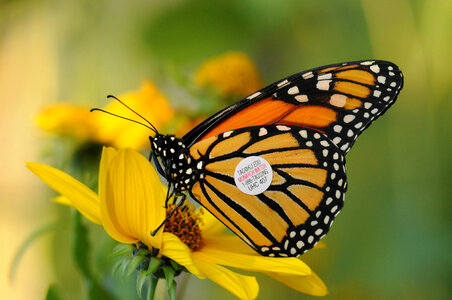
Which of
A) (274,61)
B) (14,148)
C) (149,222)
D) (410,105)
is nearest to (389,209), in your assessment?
(410,105)

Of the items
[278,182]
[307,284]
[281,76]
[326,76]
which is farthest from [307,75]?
[281,76]

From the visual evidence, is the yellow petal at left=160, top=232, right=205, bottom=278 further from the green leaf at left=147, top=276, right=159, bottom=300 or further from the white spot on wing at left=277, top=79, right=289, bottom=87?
the white spot on wing at left=277, top=79, right=289, bottom=87

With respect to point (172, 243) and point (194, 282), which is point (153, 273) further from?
point (194, 282)

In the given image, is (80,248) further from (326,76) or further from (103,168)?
(326,76)

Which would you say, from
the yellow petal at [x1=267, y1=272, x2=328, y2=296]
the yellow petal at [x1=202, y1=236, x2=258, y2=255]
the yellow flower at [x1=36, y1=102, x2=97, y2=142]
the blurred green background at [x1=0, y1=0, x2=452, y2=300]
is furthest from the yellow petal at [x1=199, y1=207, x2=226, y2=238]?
the blurred green background at [x1=0, y1=0, x2=452, y2=300]

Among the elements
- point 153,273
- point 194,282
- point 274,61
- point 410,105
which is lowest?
point 194,282
